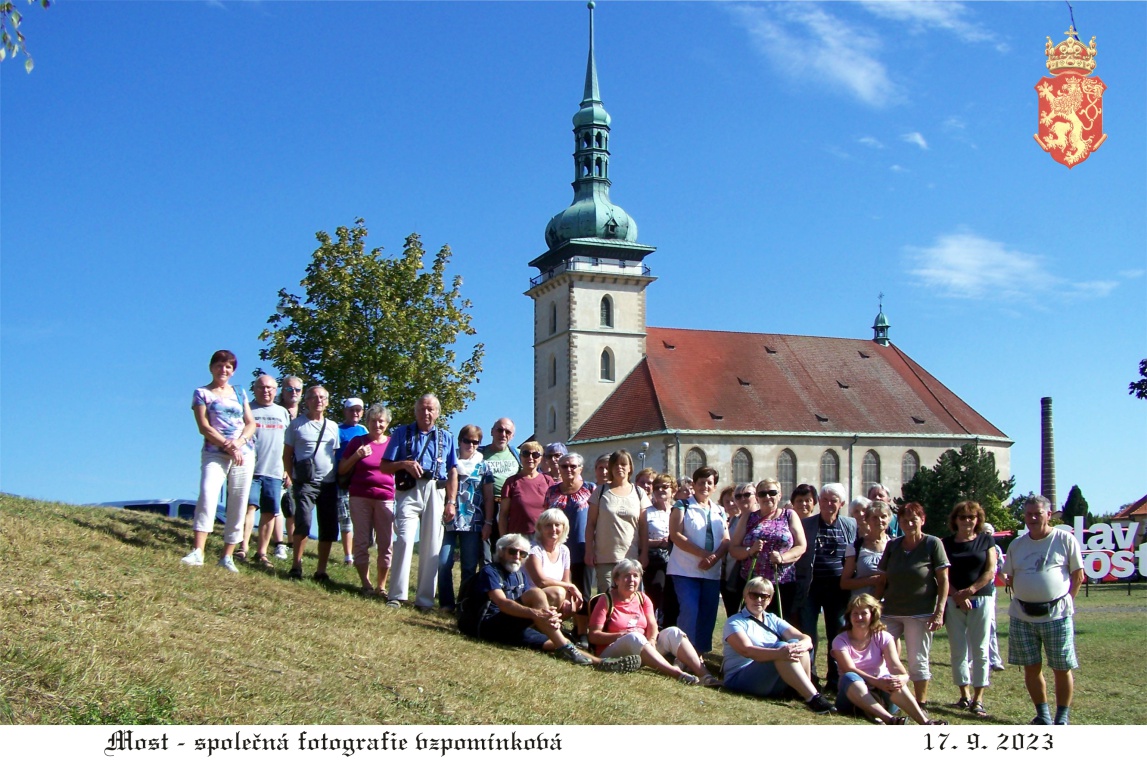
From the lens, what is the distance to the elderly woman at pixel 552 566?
9242 mm

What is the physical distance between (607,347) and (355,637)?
52426 mm

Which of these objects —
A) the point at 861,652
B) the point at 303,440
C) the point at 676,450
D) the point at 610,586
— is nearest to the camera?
the point at 861,652

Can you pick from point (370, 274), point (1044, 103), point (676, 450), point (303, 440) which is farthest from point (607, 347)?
point (303, 440)

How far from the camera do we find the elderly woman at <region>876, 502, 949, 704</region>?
9.52 meters

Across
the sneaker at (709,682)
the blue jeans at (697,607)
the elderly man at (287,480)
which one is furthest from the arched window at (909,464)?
the sneaker at (709,682)

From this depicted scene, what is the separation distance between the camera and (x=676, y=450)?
53.4 metres

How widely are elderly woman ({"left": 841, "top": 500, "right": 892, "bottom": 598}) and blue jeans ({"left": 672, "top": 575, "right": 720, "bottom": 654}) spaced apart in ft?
3.82

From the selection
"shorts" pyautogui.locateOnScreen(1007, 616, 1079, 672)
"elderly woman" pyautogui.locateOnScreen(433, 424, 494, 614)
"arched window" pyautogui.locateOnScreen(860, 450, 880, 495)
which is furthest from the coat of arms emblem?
"arched window" pyautogui.locateOnScreen(860, 450, 880, 495)

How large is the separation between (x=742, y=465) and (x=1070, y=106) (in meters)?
41.4

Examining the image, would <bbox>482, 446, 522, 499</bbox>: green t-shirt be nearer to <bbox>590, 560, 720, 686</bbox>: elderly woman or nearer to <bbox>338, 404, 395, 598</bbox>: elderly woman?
<bbox>338, 404, 395, 598</bbox>: elderly woman

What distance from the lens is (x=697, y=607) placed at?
33.9ft

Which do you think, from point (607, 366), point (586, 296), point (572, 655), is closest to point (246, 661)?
point (572, 655)

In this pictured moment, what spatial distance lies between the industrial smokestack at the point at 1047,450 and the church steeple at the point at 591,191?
25.7 m
